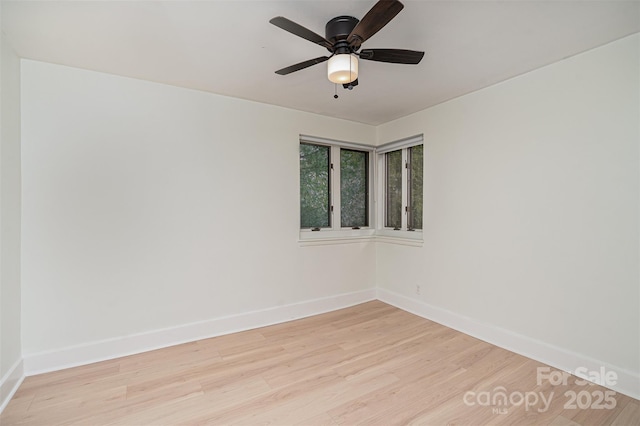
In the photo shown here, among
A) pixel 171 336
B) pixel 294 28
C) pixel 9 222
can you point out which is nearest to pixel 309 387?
pixel 171 336

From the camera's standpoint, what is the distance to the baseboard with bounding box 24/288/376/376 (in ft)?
7.77

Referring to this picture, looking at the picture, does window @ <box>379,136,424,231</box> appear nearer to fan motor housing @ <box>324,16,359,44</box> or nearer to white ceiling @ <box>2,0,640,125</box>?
white ceiling @ <box>2,0,640,125</box>

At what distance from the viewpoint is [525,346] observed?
2574 millimetres

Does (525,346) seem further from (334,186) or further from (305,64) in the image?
(305,64)

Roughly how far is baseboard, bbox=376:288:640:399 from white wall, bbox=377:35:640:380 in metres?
0.04

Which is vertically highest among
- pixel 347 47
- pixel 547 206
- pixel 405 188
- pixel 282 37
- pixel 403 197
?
pixel 282 37

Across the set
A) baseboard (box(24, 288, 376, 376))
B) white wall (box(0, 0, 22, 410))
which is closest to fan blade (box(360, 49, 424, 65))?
white wall (box(0, 0, 22, 410))

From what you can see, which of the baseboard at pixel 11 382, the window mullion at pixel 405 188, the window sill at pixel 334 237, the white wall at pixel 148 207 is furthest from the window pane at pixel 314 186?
the baseboard at pixel 11 382

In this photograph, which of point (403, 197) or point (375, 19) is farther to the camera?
point (403, 197)

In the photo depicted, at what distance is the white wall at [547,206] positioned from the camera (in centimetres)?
209

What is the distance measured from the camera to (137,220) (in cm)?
268

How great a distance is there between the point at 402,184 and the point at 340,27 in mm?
2464

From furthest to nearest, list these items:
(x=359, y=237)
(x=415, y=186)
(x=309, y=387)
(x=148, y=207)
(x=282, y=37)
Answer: (x=359, y=237) → (x=415, y=186) → (x=148, y=207) → (x=309, y=387) → (x=282, y=37)

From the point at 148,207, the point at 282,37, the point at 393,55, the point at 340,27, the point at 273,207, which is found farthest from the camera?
the point at 273,207
